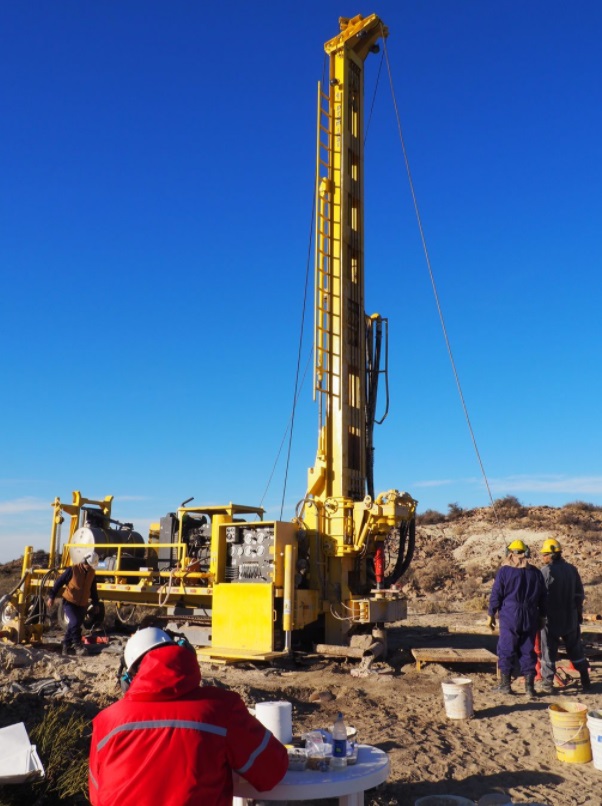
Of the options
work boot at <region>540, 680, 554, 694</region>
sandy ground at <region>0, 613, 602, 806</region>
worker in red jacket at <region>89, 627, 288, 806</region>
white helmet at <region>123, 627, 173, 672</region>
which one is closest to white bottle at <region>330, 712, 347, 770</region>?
sandy ground at <region>0, 613, 602, 806</region>

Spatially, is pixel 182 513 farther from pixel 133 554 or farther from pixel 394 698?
pixel 394 698

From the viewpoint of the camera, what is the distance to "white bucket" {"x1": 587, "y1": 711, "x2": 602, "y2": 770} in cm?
564

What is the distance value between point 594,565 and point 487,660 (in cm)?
1837

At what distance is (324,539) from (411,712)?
4025 millimetres

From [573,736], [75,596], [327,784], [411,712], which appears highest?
[75,596]

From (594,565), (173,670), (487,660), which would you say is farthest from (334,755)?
(594,565)

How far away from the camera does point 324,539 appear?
37.9 ft

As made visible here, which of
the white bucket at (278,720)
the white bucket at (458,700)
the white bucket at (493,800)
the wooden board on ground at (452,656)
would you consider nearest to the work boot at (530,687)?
the white bucket at (458,700)

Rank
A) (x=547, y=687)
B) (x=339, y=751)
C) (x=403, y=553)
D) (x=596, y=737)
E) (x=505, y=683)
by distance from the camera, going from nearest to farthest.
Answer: (x=339, y=751) < (x=596, y=737) < (x=505, y=683) < (x=547, y=687) < (x=403, y=553)

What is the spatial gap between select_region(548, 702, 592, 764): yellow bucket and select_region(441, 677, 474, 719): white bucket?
4.86 feet

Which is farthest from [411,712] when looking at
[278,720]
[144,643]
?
[144,643]

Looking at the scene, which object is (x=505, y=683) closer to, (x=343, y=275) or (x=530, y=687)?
(x=530, y=687)

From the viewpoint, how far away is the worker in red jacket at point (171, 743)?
291cm

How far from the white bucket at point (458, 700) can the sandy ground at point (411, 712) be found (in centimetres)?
9
